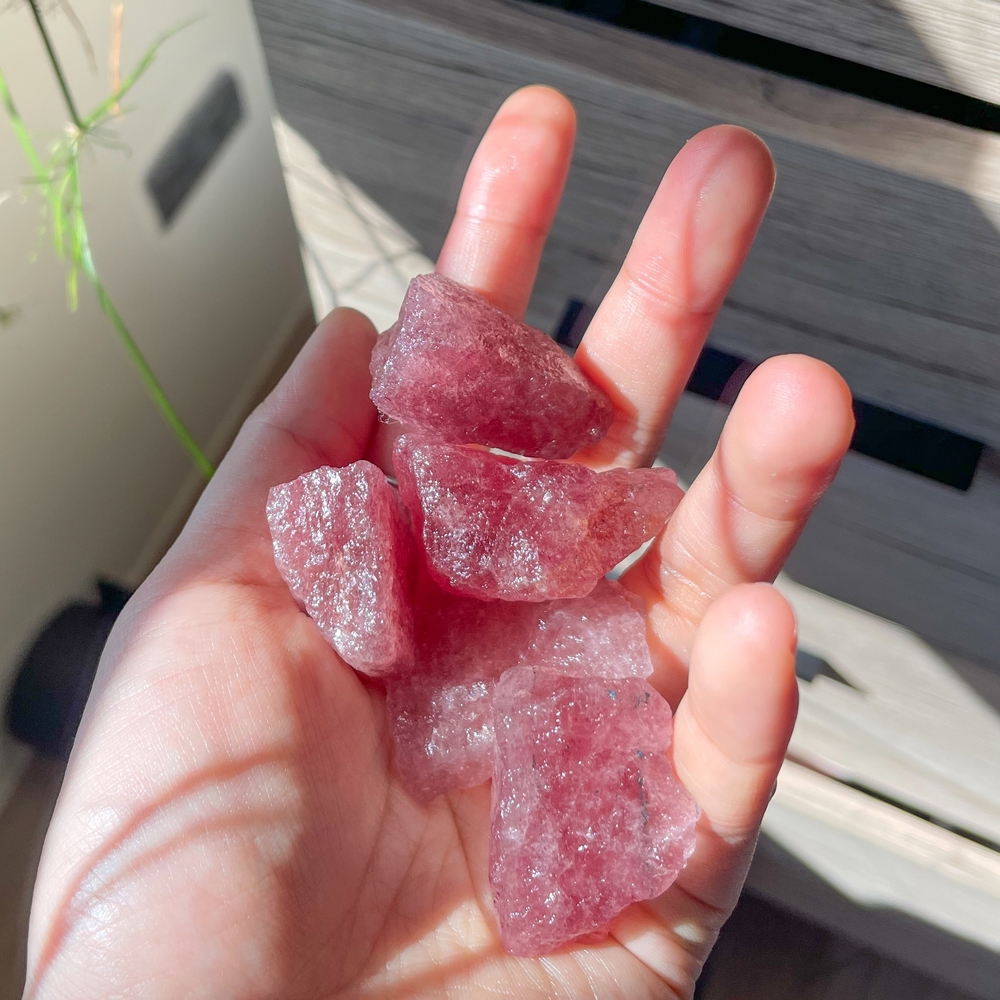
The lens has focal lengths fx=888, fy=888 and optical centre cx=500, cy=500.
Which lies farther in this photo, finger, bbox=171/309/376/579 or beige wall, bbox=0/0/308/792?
beige wall, bbox=0/0/308/792

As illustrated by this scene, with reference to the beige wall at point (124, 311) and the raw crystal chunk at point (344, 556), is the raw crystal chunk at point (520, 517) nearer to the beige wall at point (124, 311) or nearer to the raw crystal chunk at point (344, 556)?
the raw crystal chunk at point (344, 556)

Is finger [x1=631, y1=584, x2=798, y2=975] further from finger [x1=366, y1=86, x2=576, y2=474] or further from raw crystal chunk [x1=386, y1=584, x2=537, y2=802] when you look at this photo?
finger [x1=366, y1=86, x2=576, y2=474]

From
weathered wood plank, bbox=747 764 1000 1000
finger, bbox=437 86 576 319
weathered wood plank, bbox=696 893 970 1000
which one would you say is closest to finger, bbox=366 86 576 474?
finger, bbox=437 86 576 319

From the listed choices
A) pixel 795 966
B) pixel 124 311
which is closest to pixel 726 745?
pixel 795 966

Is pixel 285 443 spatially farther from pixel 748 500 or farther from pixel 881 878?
pixel 881 878

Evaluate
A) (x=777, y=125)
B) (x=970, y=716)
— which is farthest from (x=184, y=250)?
(x=970, y=716)

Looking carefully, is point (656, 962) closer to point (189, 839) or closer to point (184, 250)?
point (189, 839)
